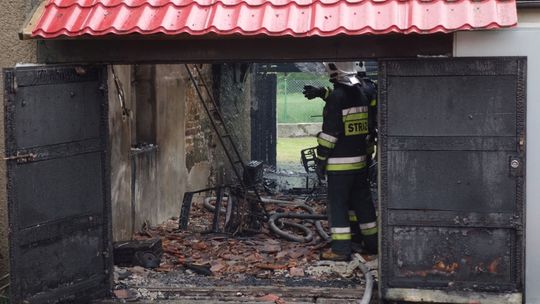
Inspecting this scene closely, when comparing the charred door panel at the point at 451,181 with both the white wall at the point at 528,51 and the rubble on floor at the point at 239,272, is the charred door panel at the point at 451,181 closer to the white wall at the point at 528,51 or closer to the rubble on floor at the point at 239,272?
the white wall at the point at 528,51

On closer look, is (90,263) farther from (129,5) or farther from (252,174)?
(252,174)

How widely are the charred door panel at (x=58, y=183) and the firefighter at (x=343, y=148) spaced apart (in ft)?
8.20

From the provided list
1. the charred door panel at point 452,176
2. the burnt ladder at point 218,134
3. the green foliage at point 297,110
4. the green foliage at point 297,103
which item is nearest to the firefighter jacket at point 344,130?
the charred door panel at point 452,176

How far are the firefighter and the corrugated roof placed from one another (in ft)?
6.85

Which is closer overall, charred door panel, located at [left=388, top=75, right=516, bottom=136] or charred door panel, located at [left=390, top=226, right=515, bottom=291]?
charred door panel, located at [left=388, top=75, right=516, bottom=136]

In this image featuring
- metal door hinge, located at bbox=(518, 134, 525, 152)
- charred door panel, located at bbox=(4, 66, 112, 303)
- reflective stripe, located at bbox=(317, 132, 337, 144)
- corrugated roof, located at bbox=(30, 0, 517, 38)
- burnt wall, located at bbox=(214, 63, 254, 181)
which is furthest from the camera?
burnt wall, located at bbox=(214, 63, 254, 181)

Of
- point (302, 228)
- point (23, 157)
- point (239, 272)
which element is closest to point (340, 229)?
point (239, 272)

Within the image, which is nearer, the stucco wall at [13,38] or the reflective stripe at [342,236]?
the stucco wall at [13,38]

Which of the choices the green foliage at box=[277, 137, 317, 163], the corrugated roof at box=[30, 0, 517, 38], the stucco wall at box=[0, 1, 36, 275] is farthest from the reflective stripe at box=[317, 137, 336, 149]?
the green foliage at box=[277, 137, 317, 163]

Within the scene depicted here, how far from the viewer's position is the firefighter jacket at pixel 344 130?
9148 mm

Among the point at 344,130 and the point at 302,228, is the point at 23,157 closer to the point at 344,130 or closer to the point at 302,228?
the point at 344,130

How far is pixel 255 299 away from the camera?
312 inches

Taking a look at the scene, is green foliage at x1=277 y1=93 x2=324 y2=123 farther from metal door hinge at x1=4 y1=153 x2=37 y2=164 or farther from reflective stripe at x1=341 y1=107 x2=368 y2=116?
metal door hinge at x1=4 y1=153 x2=37 y2=164

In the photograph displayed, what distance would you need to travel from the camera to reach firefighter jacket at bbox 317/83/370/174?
30.0 feet
